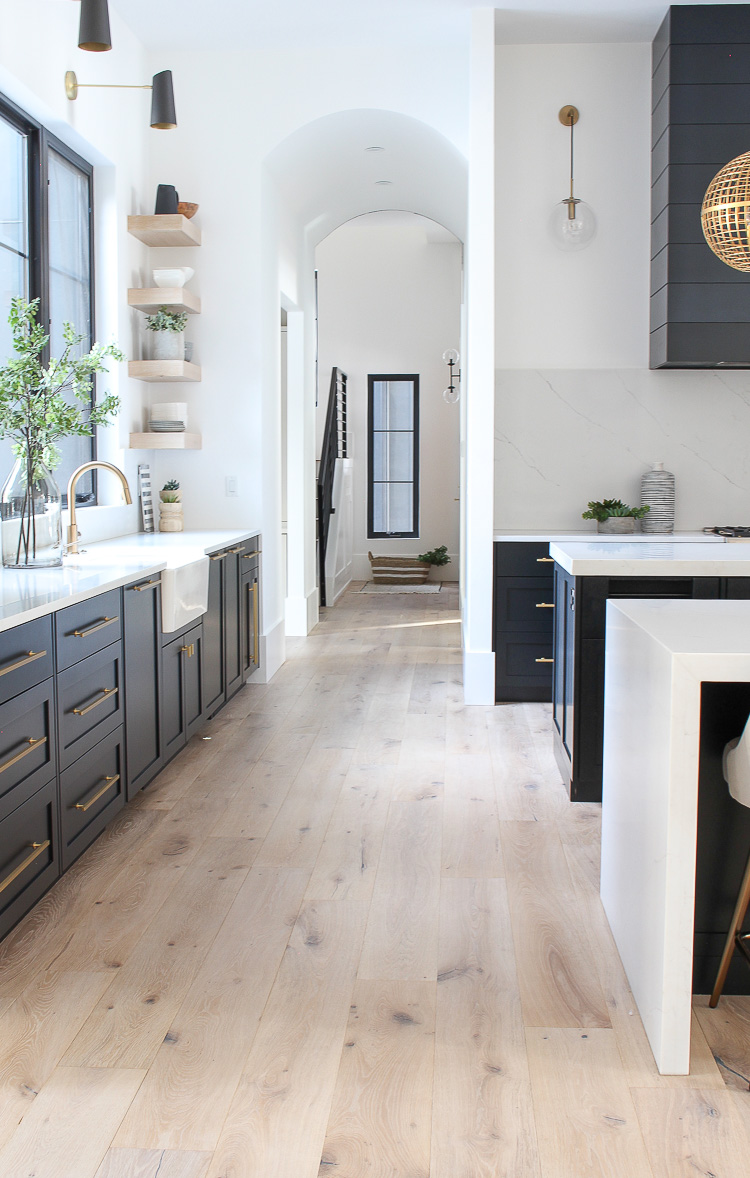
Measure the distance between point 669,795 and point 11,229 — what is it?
127 inches

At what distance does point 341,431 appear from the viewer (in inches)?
392

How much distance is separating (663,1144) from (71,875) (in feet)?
5.91

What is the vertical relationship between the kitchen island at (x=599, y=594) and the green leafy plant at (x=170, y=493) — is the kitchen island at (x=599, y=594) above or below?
below

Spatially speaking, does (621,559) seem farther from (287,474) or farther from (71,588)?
(287,474)

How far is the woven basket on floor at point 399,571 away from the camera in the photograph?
9930mm

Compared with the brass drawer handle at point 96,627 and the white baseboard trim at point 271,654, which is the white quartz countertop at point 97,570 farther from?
the white baseboard trim at point 271,654

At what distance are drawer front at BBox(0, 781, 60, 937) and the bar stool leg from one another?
1.60m

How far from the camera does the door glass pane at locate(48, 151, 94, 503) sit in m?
4.13

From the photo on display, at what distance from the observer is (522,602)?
4.97 m

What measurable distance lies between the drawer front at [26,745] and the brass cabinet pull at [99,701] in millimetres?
186

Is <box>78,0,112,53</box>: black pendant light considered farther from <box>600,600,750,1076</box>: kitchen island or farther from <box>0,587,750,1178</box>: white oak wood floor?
<box>0,587,750,1178</box>: white oak wood floor

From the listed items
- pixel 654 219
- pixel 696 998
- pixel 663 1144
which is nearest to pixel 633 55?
pixel 654 219

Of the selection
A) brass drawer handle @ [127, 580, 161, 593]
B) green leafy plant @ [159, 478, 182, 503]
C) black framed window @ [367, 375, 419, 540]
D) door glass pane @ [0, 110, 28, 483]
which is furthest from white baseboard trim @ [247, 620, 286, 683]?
black framed window @ [367, 375, 419, 540]

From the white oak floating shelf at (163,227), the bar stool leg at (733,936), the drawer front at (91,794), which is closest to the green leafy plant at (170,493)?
the white oak floating shelf at (163,227)
